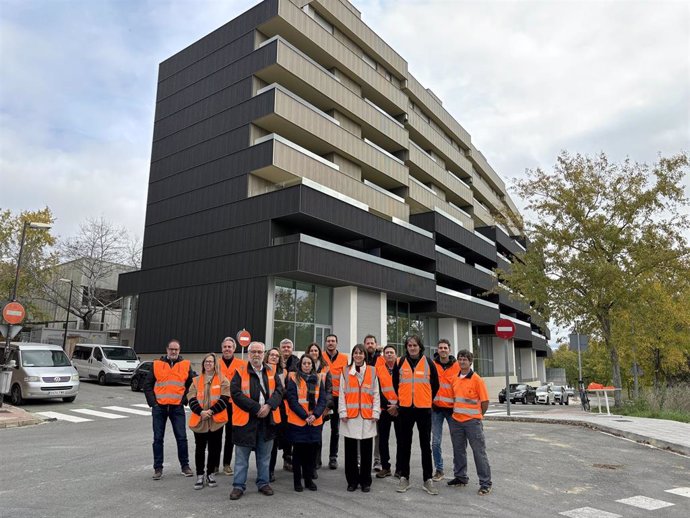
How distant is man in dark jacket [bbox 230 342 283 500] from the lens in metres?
6.37

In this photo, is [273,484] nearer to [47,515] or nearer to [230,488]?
[230,488]

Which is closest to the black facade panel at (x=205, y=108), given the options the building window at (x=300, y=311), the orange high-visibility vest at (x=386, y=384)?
the building window at (x=300, y=311)

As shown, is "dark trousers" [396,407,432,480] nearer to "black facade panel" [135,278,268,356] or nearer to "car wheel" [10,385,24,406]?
"car wheel" [10,385,24,406]

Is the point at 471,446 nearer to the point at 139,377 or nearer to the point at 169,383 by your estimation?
the point at 169,383

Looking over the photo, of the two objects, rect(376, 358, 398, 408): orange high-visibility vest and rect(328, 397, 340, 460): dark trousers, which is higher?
rect(376, 358, 398, 408): orange high-visibility vest

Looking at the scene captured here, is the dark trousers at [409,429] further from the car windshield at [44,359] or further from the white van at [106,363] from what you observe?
the white van at [106,363]

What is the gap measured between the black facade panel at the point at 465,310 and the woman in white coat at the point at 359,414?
29.0 m

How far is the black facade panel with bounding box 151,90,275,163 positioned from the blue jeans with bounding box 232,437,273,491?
909 inches

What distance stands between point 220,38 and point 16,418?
25663mm

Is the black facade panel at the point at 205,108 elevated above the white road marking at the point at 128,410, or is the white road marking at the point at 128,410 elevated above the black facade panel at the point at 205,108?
the black facade panel at the point at 205,108

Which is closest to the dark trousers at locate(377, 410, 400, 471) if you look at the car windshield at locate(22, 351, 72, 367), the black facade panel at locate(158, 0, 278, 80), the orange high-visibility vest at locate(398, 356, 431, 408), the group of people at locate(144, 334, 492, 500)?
the group of people at locate(144, 334, 492, 500)

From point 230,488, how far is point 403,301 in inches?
1133

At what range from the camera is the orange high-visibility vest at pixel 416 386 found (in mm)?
6926

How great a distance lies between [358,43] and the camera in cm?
3597
